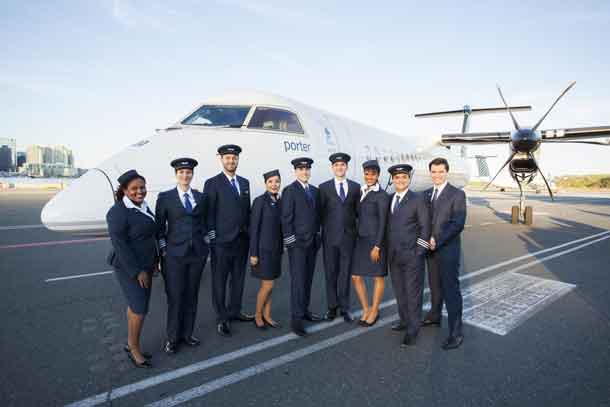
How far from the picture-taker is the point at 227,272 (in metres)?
4.05

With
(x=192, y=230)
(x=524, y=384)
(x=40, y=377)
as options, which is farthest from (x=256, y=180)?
(x=524, y=384)

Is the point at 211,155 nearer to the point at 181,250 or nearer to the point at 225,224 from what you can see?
the point at 225,224

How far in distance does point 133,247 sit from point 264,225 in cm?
143

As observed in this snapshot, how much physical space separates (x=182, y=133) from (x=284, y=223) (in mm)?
2483

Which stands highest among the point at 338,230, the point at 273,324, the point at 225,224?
the point at 225,224

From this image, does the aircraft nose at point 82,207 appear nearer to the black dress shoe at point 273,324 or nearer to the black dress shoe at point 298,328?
the black dress shoe at point 273,324

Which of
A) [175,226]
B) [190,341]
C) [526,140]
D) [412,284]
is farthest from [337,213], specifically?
[526,140]

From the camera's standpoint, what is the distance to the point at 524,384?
2.83 metres

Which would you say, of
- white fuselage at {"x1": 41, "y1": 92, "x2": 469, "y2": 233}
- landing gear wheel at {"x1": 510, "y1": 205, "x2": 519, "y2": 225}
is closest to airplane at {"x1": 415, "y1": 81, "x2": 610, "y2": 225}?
landing gear wheel at {"x1": 510, "y1": 205, "x2": 519, "y2": 225}

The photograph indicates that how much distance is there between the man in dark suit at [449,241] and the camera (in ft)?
11.6

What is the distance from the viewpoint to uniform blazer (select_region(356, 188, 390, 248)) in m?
3.90

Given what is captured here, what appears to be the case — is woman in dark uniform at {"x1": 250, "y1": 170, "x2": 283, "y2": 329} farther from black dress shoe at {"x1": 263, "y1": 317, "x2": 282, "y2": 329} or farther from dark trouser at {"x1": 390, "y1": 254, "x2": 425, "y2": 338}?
dark trouser at {"x1": 390, "y1": 254, "x2": 425, "y2": 338}

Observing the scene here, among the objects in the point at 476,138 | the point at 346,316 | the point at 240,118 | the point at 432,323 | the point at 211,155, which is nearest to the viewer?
the point at 432,323

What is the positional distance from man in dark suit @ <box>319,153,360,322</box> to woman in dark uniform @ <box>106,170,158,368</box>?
2.00m
